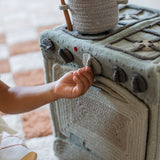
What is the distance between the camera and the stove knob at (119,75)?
0.55 metres

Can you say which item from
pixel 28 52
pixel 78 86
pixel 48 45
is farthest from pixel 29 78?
pixel 78 86

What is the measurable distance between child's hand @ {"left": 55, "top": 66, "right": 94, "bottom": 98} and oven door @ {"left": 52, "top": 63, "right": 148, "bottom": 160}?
3cm

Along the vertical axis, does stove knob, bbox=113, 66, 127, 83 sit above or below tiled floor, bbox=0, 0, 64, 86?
above

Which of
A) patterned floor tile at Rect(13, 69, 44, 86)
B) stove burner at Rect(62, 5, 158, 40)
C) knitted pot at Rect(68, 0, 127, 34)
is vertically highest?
knitted pot at Rect(68, 0, 127, 34)

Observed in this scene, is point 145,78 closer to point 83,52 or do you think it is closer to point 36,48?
point 83,52

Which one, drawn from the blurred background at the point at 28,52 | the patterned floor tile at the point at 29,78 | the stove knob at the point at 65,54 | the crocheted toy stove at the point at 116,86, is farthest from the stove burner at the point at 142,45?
the patterned floor tile at the point at 29,78

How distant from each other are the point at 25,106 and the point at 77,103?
0.14m

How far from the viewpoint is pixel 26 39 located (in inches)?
69.2

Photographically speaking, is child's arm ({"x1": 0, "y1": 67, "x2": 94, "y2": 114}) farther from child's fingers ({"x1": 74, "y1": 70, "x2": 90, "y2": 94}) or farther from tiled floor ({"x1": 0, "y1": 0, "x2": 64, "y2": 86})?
tiled floor ({"x1": 0, "y1": 0, "x2": 64, "y2": 86})

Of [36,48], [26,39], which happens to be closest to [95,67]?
[36,48]

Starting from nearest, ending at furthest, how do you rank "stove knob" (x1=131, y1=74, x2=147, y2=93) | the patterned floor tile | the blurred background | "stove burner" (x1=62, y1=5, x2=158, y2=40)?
"stove knob" (x1=131, y1=74, x2=147, y2=93)
"stove burner" (x1=62, y1=5, x2=158, y2=40)
the blurred background
the patterned floor tile

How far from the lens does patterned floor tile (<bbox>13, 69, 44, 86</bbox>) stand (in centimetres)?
132

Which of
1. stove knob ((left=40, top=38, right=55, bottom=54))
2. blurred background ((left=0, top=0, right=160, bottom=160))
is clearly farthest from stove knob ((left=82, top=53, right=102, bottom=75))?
blurred background ((left=0, top=0, right=160, bottom=160))

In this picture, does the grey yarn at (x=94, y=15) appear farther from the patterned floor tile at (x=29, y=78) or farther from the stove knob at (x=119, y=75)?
the patterned floor tile at (x=29, y=78)
